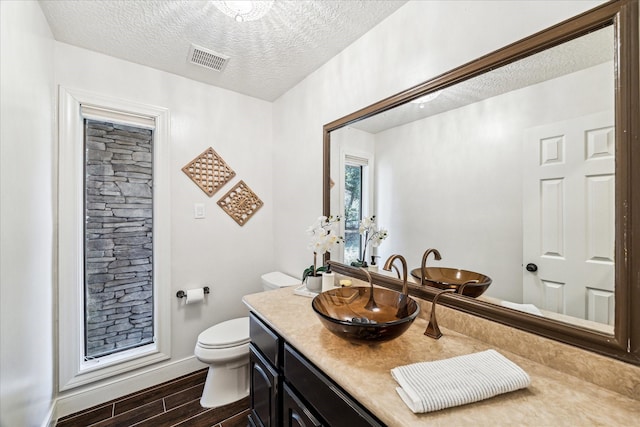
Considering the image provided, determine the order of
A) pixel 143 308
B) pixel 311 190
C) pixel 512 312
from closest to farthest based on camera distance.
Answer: pixel 512 312, pixel 311 190, pixel 143 308

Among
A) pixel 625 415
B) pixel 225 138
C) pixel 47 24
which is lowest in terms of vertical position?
pixel 625 415

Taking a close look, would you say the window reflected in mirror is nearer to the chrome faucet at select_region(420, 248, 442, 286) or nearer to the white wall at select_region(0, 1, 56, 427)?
the chrome faucet at select_region(420, 248, 442, 286)

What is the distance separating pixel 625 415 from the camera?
0.64 metres

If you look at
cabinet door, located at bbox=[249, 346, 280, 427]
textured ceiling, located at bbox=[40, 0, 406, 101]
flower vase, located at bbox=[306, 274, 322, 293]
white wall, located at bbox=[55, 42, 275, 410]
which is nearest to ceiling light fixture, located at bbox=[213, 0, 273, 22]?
textured ceiling, located at bbox=[40, 0, 406, 101]

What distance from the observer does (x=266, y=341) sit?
1.27 m

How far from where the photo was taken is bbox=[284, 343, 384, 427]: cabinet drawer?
2.45 feet

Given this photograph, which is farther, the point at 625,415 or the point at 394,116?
the point at 394,116

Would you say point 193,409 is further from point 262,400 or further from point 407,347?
point 407,347

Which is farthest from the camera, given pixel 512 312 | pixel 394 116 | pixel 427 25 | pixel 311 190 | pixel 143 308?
pixel 143 308

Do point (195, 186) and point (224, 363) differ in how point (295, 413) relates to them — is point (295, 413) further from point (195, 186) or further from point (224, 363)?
point (195, 186)

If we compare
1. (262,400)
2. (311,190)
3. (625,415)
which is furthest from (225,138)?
(625,415)

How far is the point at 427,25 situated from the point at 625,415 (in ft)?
5.08

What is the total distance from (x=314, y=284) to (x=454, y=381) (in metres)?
1.01

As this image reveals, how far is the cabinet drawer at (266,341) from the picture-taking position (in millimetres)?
1171
